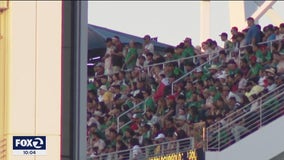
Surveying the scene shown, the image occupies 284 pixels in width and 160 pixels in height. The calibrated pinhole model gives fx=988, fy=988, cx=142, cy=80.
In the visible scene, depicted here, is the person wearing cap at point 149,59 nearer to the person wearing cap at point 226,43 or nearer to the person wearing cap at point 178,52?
the person wearing cap at point 178,52

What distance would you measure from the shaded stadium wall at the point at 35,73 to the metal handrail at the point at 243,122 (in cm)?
865

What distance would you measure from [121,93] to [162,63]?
1.17 metres

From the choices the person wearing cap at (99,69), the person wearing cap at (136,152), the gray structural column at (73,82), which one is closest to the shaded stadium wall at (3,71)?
the gray structural column at (73,82)

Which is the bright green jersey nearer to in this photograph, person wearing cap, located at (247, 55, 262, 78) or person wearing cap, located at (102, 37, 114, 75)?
person wearing cap, located at (102, 37, 114, 75)

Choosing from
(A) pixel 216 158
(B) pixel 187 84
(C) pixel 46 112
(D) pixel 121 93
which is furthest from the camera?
(D) pixel 121 93

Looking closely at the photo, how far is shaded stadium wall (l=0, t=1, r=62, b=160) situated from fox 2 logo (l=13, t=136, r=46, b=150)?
0.04 meters

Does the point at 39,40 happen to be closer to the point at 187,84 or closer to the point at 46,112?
the point at 46,112

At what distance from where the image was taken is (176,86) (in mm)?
19906

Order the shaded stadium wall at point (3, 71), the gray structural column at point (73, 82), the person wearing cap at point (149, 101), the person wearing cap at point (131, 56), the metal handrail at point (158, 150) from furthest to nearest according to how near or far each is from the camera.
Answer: the person wearing cap at point (131, 56), the person wearing cap at point (149, 101), the metal handrail at point (158, 150), the shaded stadium wall at point (3, 71), the gray structural column at point (73, 82)

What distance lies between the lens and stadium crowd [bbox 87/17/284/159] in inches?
711

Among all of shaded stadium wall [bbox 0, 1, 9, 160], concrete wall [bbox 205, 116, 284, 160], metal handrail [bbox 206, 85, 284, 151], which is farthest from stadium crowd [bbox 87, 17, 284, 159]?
shaded stadium wall [bbox 0, 1, 9, 160]

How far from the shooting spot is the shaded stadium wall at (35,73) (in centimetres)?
883

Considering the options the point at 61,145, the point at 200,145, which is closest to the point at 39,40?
the point at 61,145

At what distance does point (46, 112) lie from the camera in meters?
8.84
